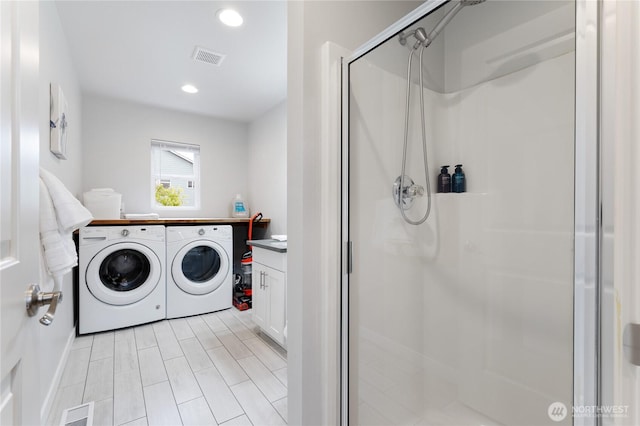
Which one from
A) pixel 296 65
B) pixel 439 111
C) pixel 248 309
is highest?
pixel 296 65

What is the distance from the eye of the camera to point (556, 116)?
111cm

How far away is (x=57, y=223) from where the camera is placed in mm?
1383

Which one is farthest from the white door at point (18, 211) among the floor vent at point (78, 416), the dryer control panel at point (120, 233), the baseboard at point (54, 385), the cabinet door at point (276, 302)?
the dryer control panel at point (120, 233)

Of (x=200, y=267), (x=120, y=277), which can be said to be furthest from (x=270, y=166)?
(x=120, y=277)

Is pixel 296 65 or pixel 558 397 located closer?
pixel 558 397

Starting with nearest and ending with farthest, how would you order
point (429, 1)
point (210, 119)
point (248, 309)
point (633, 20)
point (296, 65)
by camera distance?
point (633, 20)
point (429, 1)
point (296, 65)
point (248, 309)
point (210, 119)

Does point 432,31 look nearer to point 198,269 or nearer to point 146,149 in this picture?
point 198,269

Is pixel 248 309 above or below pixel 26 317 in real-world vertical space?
below

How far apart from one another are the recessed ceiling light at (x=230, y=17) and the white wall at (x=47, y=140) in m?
0.95

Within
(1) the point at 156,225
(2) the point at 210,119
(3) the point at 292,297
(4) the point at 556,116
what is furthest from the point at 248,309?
(4) the point at 556,116

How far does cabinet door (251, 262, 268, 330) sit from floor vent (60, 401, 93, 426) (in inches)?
47.3

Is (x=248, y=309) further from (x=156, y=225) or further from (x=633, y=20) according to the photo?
(x=633, y=20)

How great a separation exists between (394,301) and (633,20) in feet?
3.94

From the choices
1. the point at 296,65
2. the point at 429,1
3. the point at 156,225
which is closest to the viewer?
the point at 429,1
